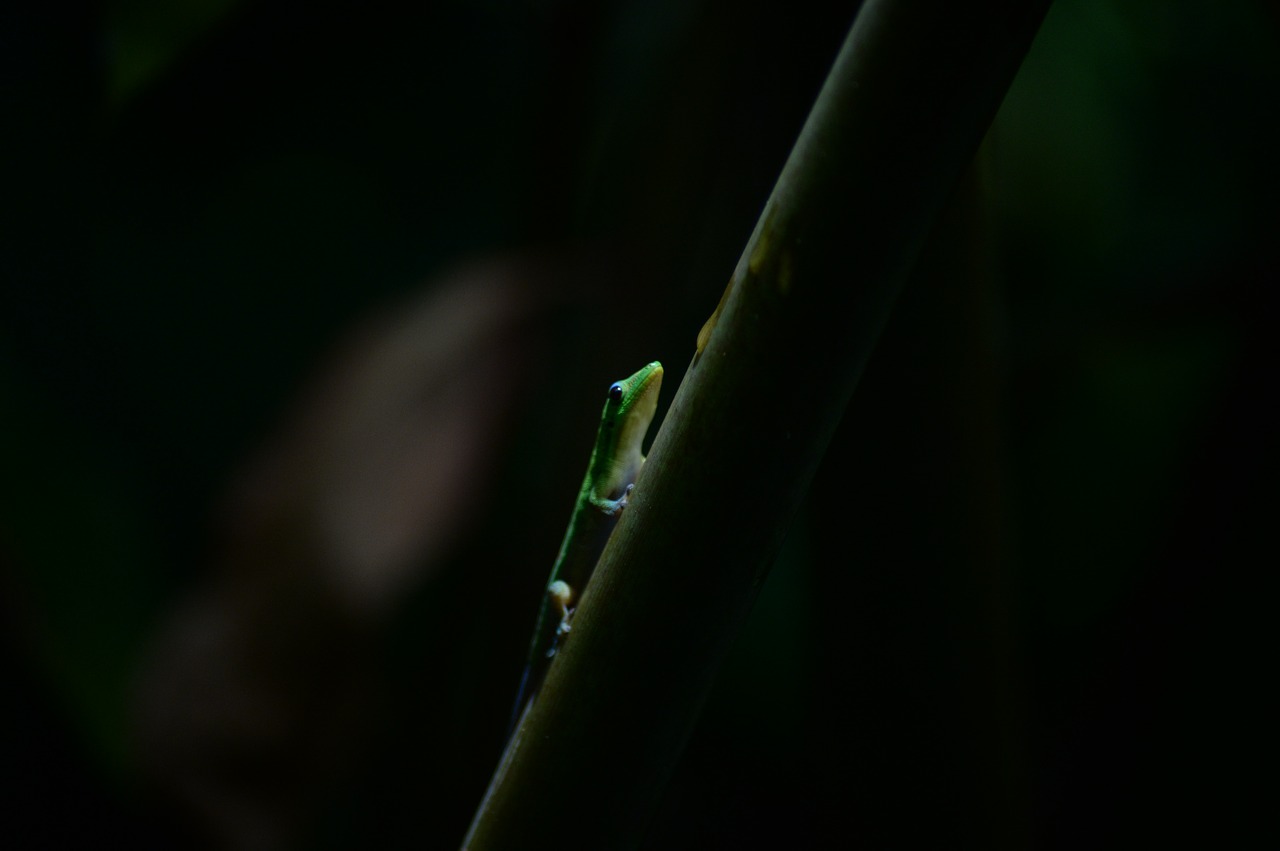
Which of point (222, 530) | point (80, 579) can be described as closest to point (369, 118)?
point (80, 579)

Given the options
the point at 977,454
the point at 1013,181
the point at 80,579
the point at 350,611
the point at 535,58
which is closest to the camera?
the point at 977,454

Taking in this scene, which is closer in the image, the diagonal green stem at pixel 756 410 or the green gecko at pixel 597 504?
the diagonal green stem at pixel 756 410

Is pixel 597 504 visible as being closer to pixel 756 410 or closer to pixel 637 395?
pixel 637 395

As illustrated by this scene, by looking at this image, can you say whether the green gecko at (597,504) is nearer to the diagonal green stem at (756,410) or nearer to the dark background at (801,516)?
the dark background at (801,516)

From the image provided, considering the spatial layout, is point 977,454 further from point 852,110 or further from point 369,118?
point 369,118

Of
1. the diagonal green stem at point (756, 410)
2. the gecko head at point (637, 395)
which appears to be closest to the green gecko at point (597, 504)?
the gecko head at point (637, 395)

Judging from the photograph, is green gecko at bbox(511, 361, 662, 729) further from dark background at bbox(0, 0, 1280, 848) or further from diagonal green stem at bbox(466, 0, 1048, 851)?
diagonal green stem at bbox(466, 0, 1048, 851)

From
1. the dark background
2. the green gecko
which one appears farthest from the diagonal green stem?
the green gecko
